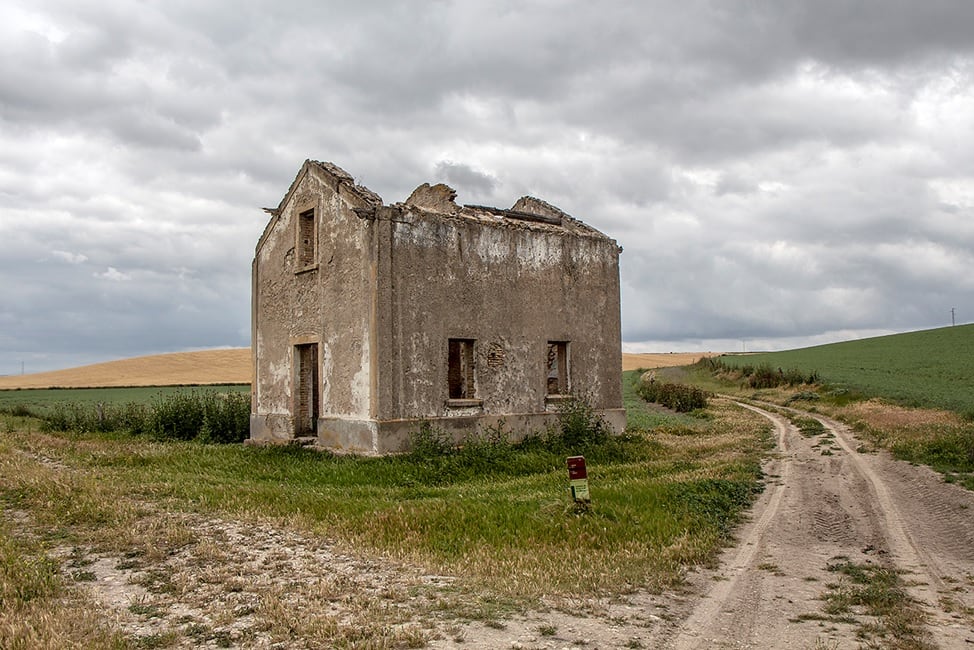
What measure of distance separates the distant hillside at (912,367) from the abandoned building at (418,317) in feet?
45.1

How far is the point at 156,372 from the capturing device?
226 feet

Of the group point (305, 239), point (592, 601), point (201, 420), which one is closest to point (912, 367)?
point (305, 239)

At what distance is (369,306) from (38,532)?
328 inches

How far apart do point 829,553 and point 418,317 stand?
1050cm

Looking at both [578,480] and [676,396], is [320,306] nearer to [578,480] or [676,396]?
[578,480]

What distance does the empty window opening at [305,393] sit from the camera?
19628mm

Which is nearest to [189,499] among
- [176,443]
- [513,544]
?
[513,544]

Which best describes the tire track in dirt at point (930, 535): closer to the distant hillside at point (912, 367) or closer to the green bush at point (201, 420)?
the distant hillside at point (912, 367)

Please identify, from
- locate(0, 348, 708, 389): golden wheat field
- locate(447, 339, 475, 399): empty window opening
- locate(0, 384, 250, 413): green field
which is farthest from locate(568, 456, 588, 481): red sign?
locate(0, 348, 708, 389): golden wheat field

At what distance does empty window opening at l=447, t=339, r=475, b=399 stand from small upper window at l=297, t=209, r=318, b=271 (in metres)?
4.41

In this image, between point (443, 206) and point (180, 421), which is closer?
point (443, 206)

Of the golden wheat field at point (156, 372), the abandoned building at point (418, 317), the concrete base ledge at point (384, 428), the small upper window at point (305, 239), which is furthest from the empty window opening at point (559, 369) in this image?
the golden wheat field at point (156, 372)

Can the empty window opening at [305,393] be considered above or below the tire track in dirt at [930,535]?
above

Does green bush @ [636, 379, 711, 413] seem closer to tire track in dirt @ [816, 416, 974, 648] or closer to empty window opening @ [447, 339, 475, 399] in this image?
empty window opening @ [447, 339, 475, 399]
